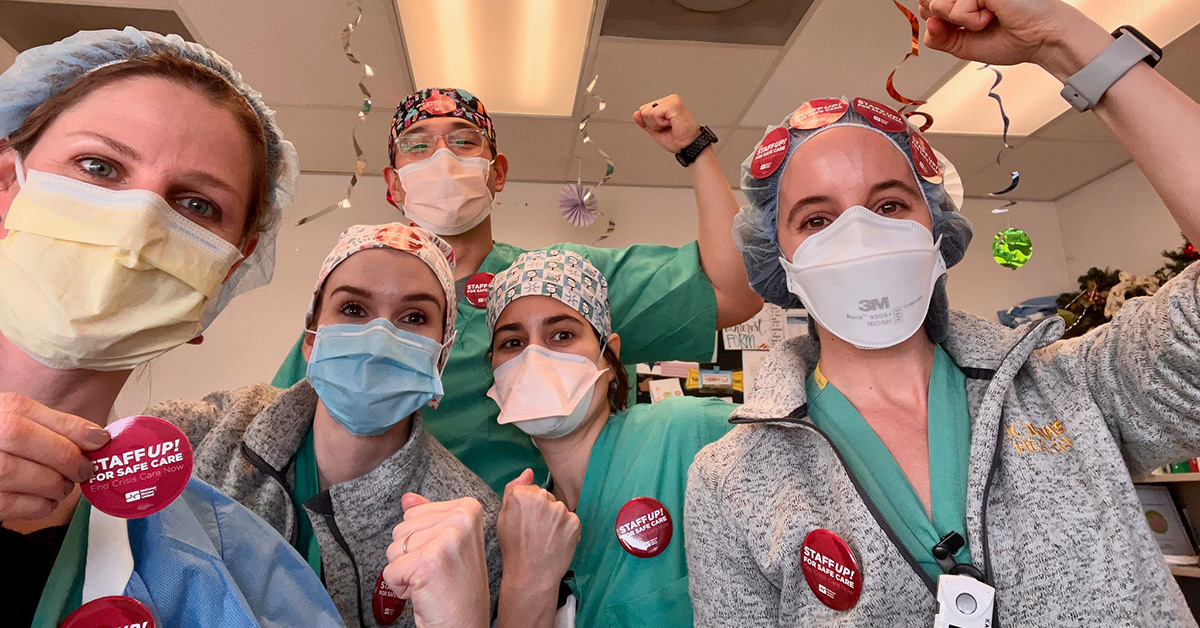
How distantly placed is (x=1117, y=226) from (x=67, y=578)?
19.0 ft

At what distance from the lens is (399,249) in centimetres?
167

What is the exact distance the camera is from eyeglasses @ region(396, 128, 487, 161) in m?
2.30

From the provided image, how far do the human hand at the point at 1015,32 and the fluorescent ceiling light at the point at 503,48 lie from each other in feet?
6.48

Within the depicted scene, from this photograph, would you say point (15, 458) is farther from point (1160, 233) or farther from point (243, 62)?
point (1160, 233)

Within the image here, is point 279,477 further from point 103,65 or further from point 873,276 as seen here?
point 873,276

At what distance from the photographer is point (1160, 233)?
434 centimetres

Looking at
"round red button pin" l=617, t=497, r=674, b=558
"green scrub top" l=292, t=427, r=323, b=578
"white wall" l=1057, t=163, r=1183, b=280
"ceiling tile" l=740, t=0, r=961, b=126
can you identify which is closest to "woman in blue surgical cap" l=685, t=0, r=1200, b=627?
"round red button pin" l=617, t=497, r=674, b=558

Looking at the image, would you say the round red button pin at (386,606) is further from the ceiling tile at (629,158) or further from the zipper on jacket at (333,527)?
the ceiling tile at (629,158)

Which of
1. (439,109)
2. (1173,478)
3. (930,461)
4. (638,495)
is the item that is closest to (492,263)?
(439,109)

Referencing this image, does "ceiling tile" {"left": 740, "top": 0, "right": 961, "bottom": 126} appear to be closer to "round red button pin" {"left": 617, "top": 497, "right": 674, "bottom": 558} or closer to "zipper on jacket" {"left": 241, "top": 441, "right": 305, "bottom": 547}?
"round red button pin" {"left": 617, "top": 497, "right": 674, "bottom": 558}

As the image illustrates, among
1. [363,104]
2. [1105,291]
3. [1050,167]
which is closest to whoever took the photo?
[363,104]

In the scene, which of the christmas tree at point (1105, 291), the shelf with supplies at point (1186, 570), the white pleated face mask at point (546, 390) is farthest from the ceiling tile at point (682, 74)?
the shelf with supplies at point (1186, 570)

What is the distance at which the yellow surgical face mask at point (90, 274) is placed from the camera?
0.87m

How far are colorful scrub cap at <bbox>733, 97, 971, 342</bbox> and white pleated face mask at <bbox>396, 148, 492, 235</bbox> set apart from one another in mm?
1002
